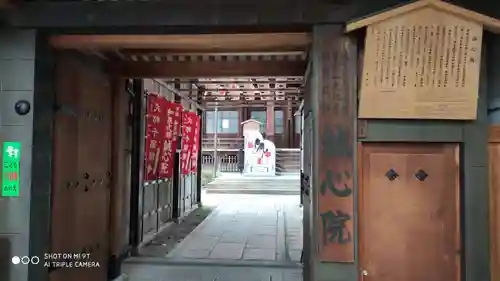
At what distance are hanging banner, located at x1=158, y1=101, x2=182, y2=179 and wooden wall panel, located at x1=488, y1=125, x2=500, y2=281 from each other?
18.6ft

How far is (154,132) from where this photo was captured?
23.0 feet

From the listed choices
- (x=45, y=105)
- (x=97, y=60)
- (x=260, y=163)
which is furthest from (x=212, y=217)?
(x=260, y=163)

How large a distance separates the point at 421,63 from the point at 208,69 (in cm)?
315

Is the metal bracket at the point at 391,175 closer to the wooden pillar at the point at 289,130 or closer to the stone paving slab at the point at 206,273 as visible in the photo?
the stone paving slab at the point at 206,273

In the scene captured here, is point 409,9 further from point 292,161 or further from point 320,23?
point 292,161

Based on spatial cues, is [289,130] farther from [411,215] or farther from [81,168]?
[411,215]

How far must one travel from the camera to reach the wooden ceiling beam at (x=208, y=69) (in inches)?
215

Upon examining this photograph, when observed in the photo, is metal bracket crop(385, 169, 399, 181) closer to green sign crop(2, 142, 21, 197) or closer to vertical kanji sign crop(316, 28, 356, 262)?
vertical kanji sign crop(316, 28, 356, 262)

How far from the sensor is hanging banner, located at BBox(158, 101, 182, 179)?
773cm

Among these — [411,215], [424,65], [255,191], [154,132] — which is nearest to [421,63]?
[424,65]

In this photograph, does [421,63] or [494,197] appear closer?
[421,63]

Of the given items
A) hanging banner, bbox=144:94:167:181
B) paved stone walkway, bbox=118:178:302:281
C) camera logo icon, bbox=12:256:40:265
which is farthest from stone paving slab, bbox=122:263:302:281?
camera logo icon, bbox=12:256:40:265

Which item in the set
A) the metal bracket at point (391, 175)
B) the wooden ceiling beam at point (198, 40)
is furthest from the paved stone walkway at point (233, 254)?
the wooden ceiling beam at point (198, 40)

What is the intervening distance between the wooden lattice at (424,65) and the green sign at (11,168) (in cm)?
318
